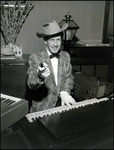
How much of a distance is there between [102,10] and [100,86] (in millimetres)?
2077

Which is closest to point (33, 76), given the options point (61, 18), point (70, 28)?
point (70, 28)

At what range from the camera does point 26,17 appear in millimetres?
3250

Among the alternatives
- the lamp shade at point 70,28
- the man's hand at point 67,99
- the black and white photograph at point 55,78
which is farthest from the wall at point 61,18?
the man's hand at point 67,99

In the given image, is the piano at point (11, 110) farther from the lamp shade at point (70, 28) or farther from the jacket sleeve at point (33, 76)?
the lamp shade at point (70, 28)

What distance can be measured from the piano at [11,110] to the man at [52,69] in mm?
978

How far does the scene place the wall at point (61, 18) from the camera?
10.8 ft

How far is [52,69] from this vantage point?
6.62 ft

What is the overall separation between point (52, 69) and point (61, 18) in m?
1.70

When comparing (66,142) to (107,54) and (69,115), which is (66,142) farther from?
(107,54)

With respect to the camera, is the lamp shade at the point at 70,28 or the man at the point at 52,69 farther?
the lamp shade at the point at 70,28

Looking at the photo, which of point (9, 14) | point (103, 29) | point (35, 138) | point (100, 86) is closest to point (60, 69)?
point (100, 86)

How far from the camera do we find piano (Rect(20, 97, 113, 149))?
81 cm

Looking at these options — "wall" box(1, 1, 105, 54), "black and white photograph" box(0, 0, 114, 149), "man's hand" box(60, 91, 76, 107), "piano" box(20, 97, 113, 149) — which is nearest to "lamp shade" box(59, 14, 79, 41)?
"black and white photograph" box(0, 0, 114, 149)

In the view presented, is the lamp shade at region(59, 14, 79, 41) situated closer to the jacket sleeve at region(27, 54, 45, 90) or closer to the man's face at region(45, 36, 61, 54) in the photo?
the man's face at region(45, 36, 61, 54)
